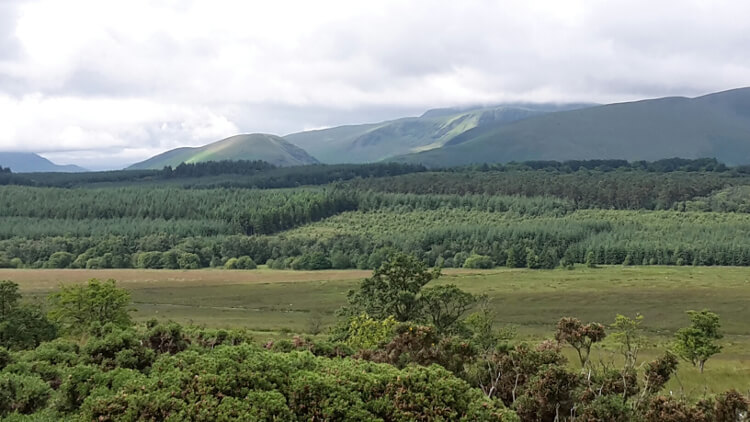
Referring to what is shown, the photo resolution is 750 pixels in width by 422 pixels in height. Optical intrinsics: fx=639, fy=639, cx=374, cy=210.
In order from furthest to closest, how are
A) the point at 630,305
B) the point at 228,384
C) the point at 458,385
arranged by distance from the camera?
the point at 630,305, the point at 458,385, the point at 228,384

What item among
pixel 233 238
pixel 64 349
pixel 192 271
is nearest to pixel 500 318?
pixel 64 349

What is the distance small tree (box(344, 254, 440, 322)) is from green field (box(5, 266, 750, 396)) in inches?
389

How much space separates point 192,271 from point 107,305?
94818mm

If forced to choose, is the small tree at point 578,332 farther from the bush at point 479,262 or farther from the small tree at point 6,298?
the bush at point 479,262

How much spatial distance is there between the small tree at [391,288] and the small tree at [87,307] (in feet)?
66.5

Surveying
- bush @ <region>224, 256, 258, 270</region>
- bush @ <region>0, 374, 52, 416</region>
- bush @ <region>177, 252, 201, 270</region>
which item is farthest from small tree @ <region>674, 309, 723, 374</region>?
bush @ <region>177, 252, 201, 270</region>

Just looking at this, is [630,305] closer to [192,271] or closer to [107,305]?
[107,305]

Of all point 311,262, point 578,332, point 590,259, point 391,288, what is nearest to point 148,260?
point 311,262

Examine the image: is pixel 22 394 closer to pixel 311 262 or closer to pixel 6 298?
pixel 6 298

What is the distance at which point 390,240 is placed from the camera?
570 ft

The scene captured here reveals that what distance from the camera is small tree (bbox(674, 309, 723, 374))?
51.7 m

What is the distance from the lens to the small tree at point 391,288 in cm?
5753

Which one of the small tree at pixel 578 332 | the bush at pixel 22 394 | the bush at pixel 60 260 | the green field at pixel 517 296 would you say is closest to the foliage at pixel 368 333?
the small tree at pixel 578 332

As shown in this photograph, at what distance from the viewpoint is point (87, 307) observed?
5244cm
